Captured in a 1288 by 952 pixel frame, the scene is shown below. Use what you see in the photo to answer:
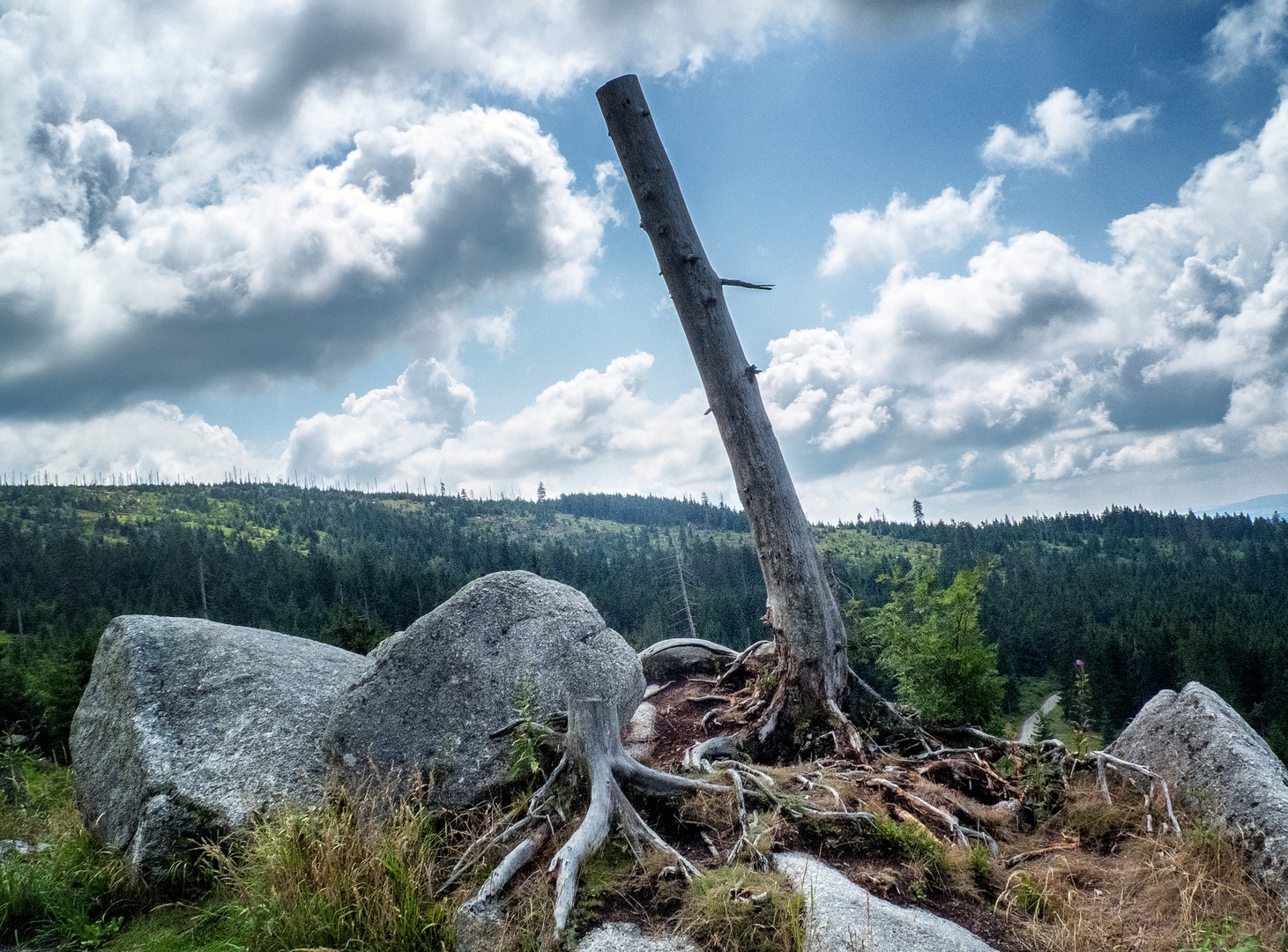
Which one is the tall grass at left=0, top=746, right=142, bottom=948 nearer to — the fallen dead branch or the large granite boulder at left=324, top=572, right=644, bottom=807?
the large granite boulder at left=324, top=572, right=644, bottom=807

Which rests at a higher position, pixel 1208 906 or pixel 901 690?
pixel 901 690

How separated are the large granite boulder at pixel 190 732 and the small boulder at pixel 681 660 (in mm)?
5566

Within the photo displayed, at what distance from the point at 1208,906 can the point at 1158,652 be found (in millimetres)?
89730

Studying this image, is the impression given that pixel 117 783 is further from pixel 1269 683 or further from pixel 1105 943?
pixel 1269 683

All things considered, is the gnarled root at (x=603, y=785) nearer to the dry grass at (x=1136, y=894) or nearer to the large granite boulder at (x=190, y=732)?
the dry grass at (x=1136, y=894)

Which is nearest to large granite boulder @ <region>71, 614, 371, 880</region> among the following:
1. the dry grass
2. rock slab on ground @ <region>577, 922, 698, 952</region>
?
rock slab on ground @ <region>577, 922, 698, 952</region>

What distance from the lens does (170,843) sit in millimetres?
7574

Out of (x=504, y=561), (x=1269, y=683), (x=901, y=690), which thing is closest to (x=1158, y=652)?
(x=1269, y=683)

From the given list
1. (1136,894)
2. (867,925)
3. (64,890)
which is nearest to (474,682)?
(64,890)

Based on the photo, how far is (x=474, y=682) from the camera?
7867 millimetres

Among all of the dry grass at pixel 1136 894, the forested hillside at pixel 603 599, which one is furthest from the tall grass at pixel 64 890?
the forested hillside at pixel 603 599

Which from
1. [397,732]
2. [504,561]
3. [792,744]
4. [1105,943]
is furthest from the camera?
[504,561]

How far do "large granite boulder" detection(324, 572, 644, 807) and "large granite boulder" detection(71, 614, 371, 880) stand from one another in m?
0.63

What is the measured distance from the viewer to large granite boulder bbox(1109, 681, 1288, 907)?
555 cm
